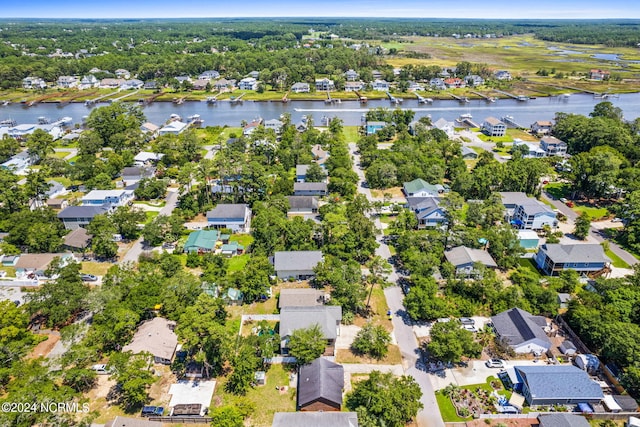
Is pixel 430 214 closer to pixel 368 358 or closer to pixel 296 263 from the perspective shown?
pixel 296 263

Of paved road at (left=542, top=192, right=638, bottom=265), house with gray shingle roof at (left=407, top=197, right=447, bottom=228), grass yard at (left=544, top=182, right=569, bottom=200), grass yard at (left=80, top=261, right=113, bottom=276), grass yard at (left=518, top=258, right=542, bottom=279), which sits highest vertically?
house with gray shingle roof at (left=407, top=197, right=447, bottom=228)

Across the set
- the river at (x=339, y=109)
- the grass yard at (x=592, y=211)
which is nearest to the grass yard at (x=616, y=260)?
the grass yard at (x=592, y=211)

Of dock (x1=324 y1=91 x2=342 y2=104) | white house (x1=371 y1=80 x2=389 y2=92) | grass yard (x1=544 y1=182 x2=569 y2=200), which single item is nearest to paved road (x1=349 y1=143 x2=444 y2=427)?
grass yard (x1=544 y1=182 x2=569 y2=200)

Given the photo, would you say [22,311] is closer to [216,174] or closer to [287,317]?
[287,317]

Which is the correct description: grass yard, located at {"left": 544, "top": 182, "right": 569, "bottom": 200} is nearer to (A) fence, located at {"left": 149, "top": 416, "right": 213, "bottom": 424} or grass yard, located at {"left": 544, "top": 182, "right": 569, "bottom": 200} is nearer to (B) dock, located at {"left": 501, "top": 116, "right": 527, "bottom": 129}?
(B) dock, located at {"left": 501, "top": 116, "right": 527, "bottom": 129}

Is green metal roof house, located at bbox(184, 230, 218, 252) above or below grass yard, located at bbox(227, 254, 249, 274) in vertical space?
above

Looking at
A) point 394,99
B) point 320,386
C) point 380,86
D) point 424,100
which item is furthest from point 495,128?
point 320,386
